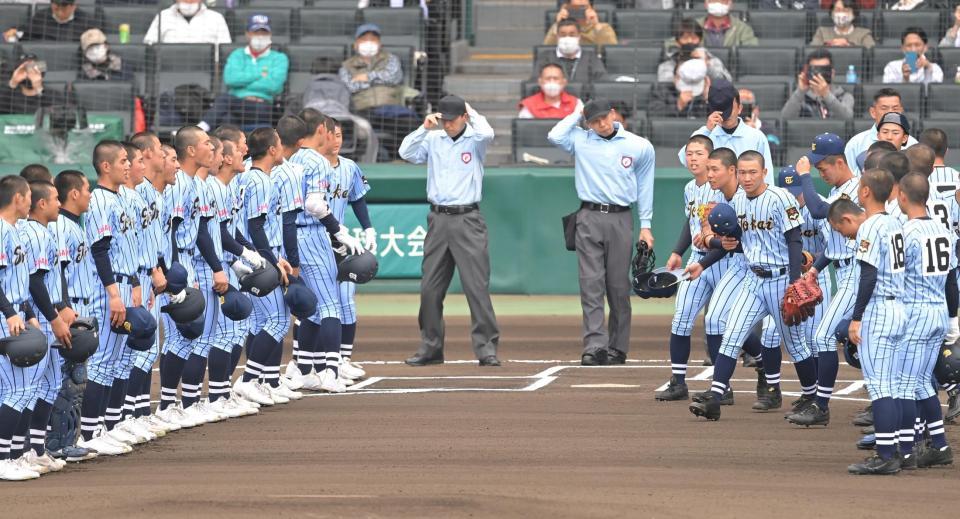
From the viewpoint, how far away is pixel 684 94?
62.8ft

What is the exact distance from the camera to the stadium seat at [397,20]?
837 inches

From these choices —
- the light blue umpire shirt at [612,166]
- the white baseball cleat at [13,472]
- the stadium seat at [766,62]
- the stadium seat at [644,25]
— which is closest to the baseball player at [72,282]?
the white baseball cleat at [13,472]

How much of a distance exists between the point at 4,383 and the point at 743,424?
5.00m

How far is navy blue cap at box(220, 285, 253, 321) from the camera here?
37.1 feet

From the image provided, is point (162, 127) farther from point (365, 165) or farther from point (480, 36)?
point (480, 36)

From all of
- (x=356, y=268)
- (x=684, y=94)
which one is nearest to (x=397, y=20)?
(x=684, y=94)

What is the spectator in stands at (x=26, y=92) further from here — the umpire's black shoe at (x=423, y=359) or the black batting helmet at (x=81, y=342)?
the black batting helmet at (x=81, y=342)

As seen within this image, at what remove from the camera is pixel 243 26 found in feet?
70.1

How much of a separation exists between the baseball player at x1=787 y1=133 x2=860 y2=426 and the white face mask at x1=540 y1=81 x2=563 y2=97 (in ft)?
24.7

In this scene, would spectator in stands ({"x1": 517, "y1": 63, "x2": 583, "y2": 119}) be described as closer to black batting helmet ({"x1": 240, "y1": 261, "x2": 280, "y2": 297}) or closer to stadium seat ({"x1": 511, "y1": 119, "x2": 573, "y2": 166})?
stadium seat ({"x1": 511, "y1": 119, "x2": 573, "y2": 166})

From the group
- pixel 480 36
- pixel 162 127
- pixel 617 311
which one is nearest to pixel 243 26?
pixel 162 127

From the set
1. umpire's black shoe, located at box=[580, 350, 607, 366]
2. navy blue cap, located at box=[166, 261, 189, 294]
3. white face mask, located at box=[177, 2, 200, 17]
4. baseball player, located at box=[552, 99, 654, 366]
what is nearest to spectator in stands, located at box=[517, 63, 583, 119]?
baseball player, located at box=[552, 99, 654, 366]

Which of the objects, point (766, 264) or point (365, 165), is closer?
point (766, 264)

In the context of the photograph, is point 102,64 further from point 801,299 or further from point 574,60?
point 801,299
